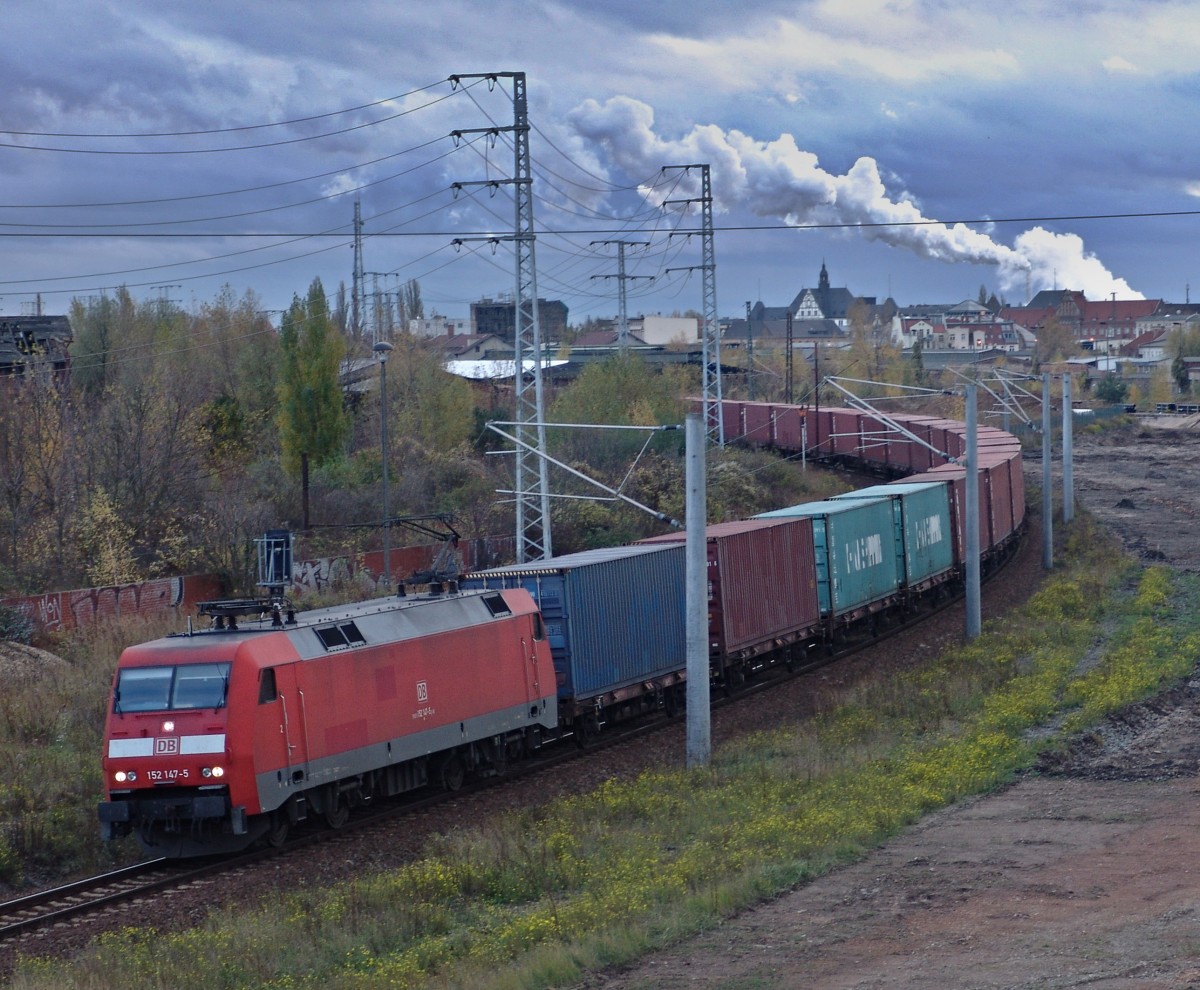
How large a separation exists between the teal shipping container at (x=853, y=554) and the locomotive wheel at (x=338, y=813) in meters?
15.0

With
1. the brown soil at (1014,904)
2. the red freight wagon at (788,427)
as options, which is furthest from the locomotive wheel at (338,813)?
the red freight wagon at (788,427)

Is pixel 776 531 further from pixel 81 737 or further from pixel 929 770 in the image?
pixel 81 737

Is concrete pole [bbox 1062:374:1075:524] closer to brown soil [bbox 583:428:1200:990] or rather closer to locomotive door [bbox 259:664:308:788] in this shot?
brown soil [bbox 583:428:1200:990]

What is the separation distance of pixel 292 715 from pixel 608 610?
8.10 metres

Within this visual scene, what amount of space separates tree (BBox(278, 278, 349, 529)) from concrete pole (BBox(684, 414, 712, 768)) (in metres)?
31.5

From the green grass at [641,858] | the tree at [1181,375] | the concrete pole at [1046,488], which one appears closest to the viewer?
the green grass at [641,858]

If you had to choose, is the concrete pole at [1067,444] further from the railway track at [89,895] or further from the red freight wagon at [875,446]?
the railway track at [89,895]

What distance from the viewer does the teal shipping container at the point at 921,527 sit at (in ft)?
117

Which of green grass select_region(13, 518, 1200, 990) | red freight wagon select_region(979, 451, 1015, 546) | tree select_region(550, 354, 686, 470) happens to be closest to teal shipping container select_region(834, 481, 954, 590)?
red freight wagon select_region(979, 451, 1015, 546)

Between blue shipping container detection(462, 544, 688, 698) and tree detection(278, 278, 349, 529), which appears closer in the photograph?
blue shipping container detection(462, 544, 688, 698)

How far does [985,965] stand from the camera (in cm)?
1061

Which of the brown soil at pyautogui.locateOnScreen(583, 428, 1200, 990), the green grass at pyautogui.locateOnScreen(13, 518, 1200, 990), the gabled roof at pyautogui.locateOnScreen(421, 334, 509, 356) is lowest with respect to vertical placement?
the green grass at pyautogui.locateOnScreen(13, 518, 1200, 990)

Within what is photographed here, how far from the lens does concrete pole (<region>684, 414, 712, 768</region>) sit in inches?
845

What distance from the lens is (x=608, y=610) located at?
79.0ft
